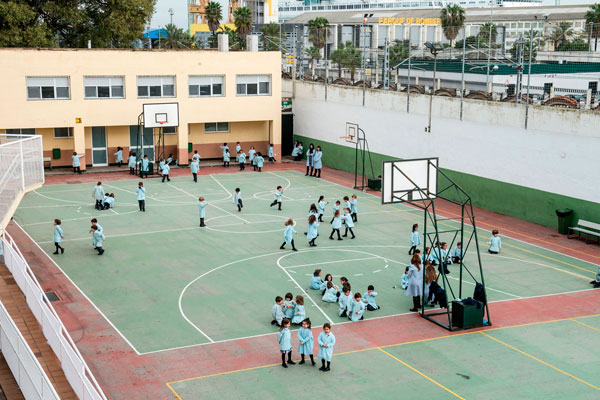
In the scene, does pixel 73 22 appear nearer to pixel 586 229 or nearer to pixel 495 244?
pixel 495 244

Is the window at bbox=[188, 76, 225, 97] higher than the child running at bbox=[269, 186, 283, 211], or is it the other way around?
the window at bbox=[188, 76, 225, 97]

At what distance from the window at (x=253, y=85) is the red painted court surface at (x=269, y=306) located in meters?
15.3

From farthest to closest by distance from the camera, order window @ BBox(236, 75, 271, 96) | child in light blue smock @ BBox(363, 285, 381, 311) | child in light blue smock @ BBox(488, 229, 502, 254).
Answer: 1. window @ BBox(236, 75, 271, 96)
2. child in light blue smock @ BBox(488, 229, 502, 254)
3. child in light blue smock @ BBox(363, 285, 381, 311)

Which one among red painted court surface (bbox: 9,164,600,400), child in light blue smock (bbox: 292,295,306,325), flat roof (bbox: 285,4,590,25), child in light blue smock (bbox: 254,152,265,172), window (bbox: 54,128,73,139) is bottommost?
red painted court surface (bbox: 9,164,600,400)

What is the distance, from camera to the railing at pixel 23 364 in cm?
1436

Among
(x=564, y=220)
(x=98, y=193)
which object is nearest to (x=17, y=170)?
(x=98, y=193)

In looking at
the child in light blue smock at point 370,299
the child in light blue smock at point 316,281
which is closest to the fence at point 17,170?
the child in light blue smock at point 316,281

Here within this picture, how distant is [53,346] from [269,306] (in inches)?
306

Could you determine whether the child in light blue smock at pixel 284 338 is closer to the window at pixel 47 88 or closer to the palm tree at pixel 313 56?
the window at pixel 47 88

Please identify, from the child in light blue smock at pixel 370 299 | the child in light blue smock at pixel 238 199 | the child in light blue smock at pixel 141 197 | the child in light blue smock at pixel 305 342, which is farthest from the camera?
the child in light blue smock at pixel 238 199

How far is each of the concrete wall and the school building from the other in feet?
19.8

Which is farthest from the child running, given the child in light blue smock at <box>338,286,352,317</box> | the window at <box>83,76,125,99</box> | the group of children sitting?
the window at <box>83,76,125,99</box>

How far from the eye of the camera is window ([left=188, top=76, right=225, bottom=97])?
50531mm

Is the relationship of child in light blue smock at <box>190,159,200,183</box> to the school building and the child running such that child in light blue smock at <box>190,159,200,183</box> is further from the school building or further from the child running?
Result: the child running
